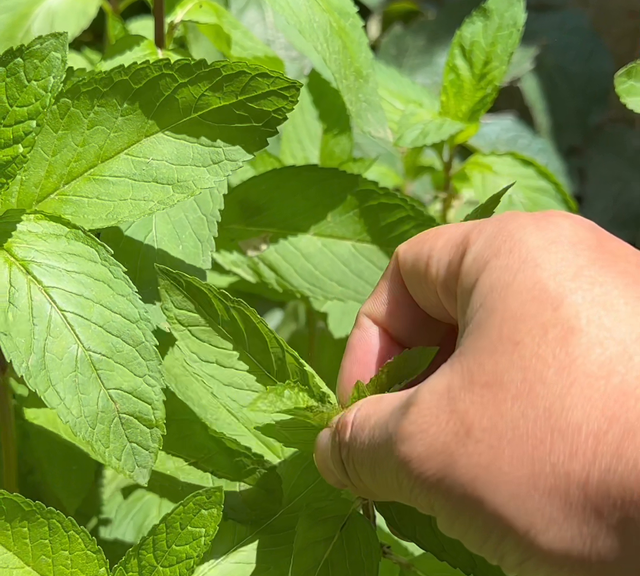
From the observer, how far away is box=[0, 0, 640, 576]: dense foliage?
0.50 meters

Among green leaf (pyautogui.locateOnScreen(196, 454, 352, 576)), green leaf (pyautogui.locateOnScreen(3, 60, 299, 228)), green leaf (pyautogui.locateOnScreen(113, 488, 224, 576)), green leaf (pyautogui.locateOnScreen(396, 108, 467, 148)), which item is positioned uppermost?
green leaf (pyautogui.locateOnScreen(3, 60, 299, 228))

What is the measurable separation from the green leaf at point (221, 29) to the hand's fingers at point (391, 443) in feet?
1.34

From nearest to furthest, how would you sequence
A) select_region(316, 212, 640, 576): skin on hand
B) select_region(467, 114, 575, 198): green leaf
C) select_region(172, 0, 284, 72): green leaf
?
select_region(316, 212, 640, 576): skin on hand → select_region(172, 0, 284, 72): green leaf → select_region(467, 114, 575, 198): green leaf

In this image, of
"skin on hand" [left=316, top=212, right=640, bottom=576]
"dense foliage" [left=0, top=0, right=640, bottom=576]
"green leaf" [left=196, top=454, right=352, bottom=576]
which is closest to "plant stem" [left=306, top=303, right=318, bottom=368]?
"dense foliage" [left=0, top=0, right=640, bottom=576]

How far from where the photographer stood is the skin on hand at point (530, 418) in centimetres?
41

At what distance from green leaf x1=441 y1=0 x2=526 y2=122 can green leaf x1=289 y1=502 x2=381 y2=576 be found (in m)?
0.50

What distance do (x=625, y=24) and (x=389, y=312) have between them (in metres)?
1.05

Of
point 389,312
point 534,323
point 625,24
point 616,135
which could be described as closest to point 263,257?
point 389,312

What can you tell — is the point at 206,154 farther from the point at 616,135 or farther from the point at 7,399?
the point at 616,135

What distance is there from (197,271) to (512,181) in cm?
44

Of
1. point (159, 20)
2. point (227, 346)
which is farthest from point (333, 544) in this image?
point (159, 20)

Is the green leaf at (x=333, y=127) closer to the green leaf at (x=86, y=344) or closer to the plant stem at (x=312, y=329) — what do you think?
the plant stem at (x=312, y=329)

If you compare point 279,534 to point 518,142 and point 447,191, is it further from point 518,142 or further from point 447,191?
point 518,142

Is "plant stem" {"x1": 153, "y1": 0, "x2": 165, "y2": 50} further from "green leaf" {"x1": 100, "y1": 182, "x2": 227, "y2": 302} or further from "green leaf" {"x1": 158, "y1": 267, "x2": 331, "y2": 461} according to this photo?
"green leaf" {"x1": 158, "y1": 267, "x2": 331, "y2": 461}
